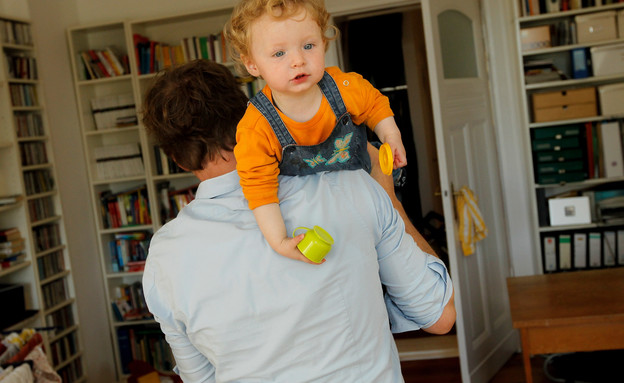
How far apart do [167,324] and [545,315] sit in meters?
1.89

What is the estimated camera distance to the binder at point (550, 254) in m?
4.44

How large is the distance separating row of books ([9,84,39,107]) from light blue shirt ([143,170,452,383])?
3.52 meters

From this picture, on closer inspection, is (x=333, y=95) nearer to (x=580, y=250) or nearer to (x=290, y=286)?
(x=290, y=286)

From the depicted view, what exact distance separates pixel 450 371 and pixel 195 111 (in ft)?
11.8

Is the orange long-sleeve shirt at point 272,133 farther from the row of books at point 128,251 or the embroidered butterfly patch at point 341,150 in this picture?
the row of books at point 128,251

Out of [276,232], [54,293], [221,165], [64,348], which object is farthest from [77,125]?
[276,232]

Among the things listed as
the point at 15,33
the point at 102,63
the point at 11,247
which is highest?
the point at 15,33

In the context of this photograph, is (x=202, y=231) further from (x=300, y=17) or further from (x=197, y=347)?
(x=300, y=17)

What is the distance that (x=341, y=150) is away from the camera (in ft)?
4.10

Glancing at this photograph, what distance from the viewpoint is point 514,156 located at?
173 inches

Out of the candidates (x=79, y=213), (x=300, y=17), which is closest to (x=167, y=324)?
(x=300, y=17)

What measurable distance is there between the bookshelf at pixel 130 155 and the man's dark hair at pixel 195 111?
3549 millimetres

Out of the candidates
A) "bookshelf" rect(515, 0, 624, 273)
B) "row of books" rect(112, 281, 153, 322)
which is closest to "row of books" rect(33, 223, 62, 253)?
"row of books" rect(112, 281, 153, 322)

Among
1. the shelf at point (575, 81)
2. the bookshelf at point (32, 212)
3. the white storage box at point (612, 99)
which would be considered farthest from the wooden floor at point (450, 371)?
the bookshelf at point (32, 212)
